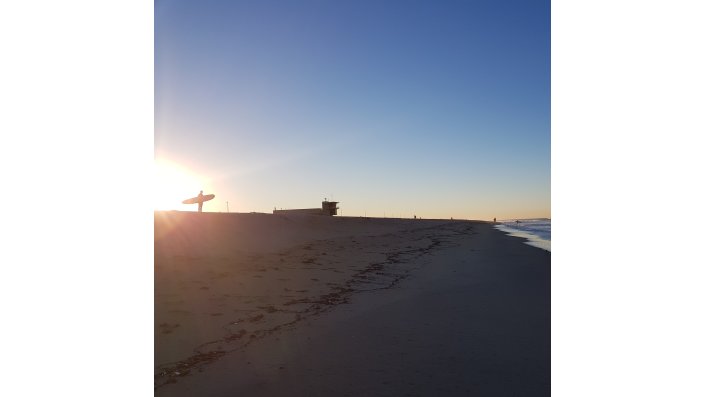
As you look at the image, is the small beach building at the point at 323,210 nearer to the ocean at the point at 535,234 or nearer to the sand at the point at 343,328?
the ocean at the point at 535,234

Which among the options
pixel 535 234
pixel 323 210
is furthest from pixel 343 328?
pixel 323 210

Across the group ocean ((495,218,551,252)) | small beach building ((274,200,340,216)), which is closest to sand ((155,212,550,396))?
ocean ((495,218,551,252))

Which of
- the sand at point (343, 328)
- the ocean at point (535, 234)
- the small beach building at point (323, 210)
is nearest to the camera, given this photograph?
the sand at point (343, 328)

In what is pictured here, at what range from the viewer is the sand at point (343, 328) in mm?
3053

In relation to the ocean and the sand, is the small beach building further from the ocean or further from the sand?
the sand

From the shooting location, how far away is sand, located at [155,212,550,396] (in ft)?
10.0

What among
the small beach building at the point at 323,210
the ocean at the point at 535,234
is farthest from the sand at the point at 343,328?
the small beach building at the point at 323,210

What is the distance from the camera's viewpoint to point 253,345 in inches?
149
